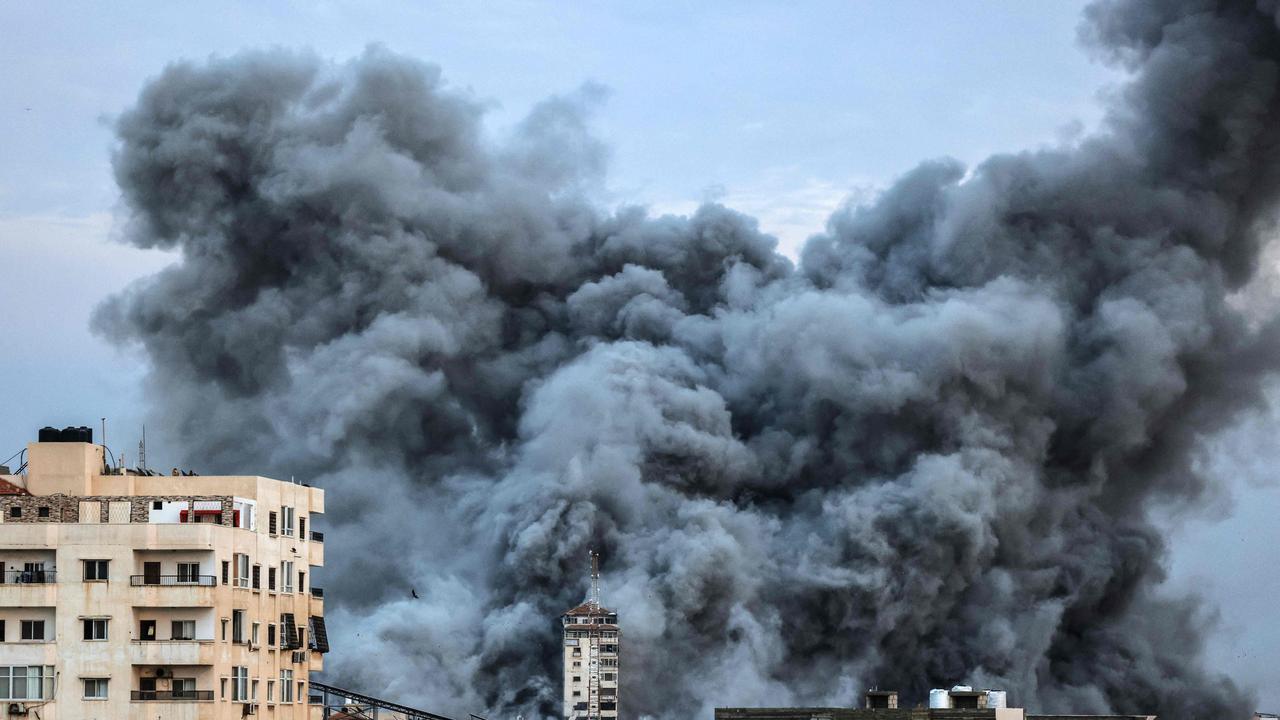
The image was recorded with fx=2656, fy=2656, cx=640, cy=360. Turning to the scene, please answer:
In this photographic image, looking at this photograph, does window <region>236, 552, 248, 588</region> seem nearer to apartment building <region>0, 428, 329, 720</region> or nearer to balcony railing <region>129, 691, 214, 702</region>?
apartment building <region>0, 428, 329, 720</region>

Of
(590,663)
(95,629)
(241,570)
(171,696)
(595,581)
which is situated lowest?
(171,696)

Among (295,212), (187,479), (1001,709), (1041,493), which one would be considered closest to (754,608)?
(1041,493)

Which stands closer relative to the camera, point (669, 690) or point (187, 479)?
point (187, 479)

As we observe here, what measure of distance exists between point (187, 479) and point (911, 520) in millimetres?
54525

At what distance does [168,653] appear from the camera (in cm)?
4281

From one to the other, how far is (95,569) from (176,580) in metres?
1.32

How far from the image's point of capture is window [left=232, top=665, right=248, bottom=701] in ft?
145

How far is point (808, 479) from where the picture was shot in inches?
4112

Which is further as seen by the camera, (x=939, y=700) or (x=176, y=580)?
(x=939, y=700)

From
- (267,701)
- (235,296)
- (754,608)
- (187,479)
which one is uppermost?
(235,296)

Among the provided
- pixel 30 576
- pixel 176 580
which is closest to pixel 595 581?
pixel 176 580

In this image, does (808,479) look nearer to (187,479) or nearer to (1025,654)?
(1025,654)

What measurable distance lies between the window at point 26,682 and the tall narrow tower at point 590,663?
5633 centimetres

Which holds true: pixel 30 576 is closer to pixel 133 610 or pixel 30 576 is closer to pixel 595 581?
pixel 133 610
